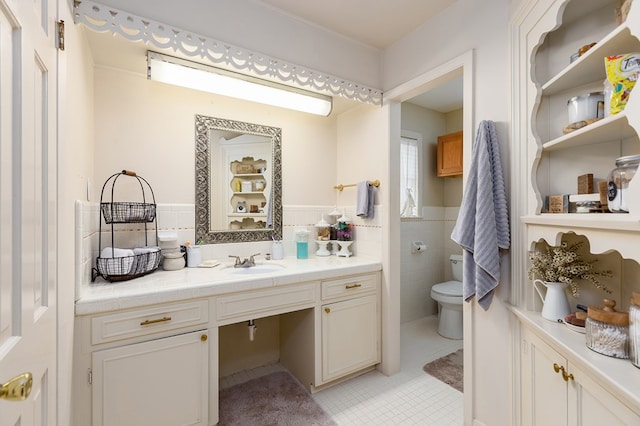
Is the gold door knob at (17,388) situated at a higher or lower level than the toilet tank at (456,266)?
higher

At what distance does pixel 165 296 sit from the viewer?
1.46m

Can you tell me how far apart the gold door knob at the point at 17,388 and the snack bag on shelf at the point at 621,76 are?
5.73 feet

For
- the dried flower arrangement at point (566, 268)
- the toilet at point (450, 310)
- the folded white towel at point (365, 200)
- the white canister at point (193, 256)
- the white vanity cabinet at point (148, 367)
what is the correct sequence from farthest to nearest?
the toilet at point (450, 310) → the folded white towel at point (365, 200) → the white canister at point (193, 256) → the white vanity cabinet at point (148, 367) → the dried flower arrangement at point (566, 268)

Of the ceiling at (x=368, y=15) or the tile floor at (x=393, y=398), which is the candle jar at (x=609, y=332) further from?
the ceiling at (x=368, y=15)

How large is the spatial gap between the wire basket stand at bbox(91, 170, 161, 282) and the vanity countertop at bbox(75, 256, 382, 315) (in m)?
0.05

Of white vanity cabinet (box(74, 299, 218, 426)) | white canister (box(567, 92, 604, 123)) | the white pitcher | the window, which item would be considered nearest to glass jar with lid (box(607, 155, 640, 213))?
white canister (box(567, 92, 604, 123))

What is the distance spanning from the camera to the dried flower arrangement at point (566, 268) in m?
1.18

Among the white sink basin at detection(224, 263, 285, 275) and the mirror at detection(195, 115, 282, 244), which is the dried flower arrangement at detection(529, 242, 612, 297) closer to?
the white sink basin at detection(224, 263, 285, 275)

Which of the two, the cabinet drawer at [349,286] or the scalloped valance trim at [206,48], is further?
the cabinet drawer at [349,286]

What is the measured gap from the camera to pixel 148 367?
4.75 feet

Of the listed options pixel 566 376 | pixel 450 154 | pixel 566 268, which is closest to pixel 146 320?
pixel 566 376

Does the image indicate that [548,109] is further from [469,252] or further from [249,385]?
[249,385]

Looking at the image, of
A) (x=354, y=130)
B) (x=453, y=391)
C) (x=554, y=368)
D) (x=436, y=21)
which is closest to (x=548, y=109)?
(x=436, y=21)

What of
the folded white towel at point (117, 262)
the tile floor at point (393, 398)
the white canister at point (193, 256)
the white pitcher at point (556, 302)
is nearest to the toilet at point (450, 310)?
the tile floor at point (393, 398)
